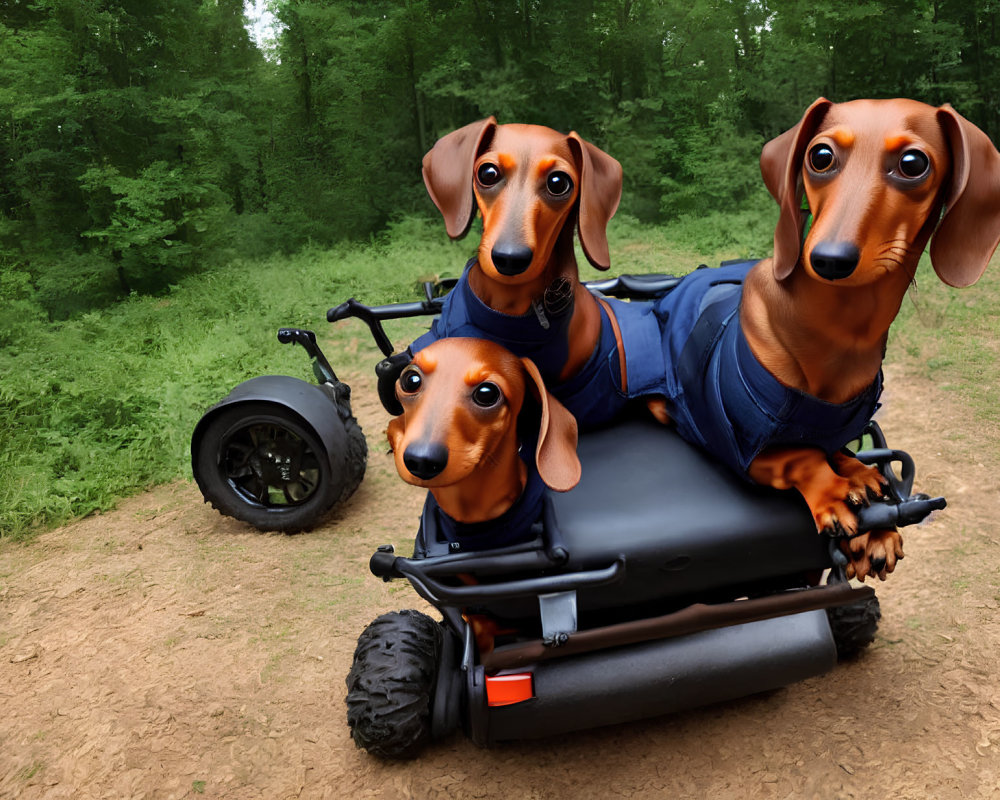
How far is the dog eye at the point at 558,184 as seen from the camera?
198 centimetres

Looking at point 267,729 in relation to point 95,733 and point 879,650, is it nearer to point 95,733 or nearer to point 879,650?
point 95,733

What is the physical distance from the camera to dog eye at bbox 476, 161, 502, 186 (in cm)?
199

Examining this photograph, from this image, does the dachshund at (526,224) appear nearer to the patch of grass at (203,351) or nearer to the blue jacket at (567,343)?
the blue jacket at (567,343)

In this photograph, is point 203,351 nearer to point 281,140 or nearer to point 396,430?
point 396,430

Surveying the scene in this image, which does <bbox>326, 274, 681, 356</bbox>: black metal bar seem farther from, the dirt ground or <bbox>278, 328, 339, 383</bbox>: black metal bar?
the dirt ground

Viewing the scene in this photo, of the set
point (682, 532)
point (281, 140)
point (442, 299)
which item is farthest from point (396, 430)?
point (281, 140)

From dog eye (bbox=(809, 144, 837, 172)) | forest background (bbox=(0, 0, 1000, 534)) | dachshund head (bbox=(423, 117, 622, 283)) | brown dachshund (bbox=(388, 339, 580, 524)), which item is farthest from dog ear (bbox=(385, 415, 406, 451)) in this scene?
forest background (bbox=(0, 0, 1000, 534))

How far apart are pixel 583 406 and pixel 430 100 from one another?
35.4 ft

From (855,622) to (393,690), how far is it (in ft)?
5.64

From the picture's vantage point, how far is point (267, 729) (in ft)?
9.18

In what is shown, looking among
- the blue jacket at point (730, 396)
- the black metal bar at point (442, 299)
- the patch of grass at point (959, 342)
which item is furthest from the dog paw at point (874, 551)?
the patch of grass at point (959, 342)

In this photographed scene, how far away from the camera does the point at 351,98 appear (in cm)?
1214

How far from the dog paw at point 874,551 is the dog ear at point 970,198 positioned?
80 centimetres

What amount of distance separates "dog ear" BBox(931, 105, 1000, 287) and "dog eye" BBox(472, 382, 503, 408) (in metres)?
1.10
